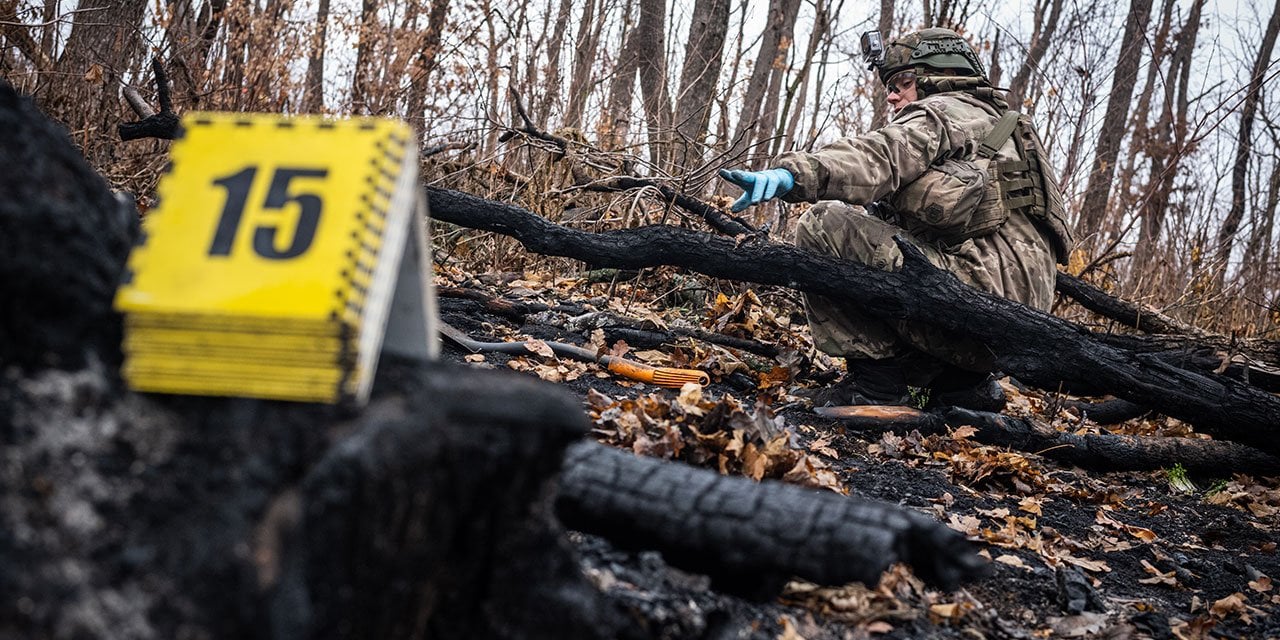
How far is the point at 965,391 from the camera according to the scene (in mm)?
4680

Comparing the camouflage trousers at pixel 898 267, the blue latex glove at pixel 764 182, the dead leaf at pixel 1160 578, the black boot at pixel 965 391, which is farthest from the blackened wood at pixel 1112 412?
the blue latex glove at pixel 764 182

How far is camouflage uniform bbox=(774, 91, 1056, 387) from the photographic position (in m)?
4.24

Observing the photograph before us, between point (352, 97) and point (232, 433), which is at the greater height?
point (352, 97)

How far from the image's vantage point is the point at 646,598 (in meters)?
1.49

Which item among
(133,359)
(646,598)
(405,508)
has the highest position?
(133,359)

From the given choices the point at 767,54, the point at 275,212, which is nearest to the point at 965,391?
the point at 275,212

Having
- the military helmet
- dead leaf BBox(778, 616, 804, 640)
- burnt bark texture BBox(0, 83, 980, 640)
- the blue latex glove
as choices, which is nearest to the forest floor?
dead leaf BBox(778, 616, 804, 640)

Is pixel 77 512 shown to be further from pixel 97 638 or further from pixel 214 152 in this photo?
pixel 214 152

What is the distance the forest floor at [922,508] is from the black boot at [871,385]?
0.70 feet

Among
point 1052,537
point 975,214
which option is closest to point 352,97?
point 975,214

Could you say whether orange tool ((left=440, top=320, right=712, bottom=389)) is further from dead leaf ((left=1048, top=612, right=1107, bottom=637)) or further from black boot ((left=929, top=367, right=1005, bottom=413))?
dead leaf ((left=1048, top=612, right=1107, bottom=637))

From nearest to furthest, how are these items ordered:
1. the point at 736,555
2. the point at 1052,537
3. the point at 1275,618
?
Answer: the point at 736,555, the point at 1275,618, the point at 1052,537

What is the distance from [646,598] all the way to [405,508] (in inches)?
23.0

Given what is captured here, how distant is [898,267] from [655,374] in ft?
4.34
